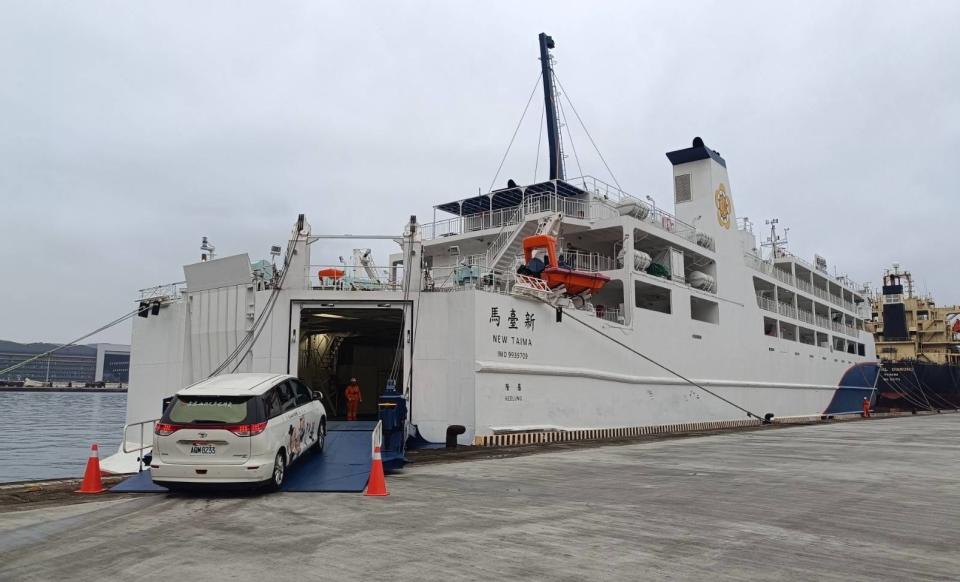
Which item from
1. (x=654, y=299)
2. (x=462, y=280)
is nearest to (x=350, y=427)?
(x=462, y=280)

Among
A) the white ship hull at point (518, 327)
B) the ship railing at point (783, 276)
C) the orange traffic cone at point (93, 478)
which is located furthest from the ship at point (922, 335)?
the orange traffic cone at point (93, 478)

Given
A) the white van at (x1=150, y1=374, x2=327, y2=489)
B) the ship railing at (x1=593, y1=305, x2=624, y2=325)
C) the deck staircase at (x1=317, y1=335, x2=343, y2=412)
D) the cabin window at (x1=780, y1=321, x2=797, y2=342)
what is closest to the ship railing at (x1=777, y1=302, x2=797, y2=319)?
the cabin window at (x1=780, y1=321, x2=797, y2=342)

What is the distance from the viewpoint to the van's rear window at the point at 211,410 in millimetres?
7773

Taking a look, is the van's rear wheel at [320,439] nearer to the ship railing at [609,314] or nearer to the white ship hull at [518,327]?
the white ship hull at [518,327]

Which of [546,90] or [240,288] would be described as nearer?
[240,288]

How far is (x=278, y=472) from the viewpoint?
827 cm

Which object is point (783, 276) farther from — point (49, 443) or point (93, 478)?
point (49, 443)

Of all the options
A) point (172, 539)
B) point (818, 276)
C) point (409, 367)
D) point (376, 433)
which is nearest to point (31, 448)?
point (409, 367)

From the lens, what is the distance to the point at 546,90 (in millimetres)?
22875

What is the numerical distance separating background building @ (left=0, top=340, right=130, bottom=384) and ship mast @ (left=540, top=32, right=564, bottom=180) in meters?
116

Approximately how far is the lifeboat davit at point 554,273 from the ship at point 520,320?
0.04m

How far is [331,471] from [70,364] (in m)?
154

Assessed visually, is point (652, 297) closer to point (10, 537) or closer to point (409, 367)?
point (409, 367)

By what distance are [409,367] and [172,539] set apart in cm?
832
